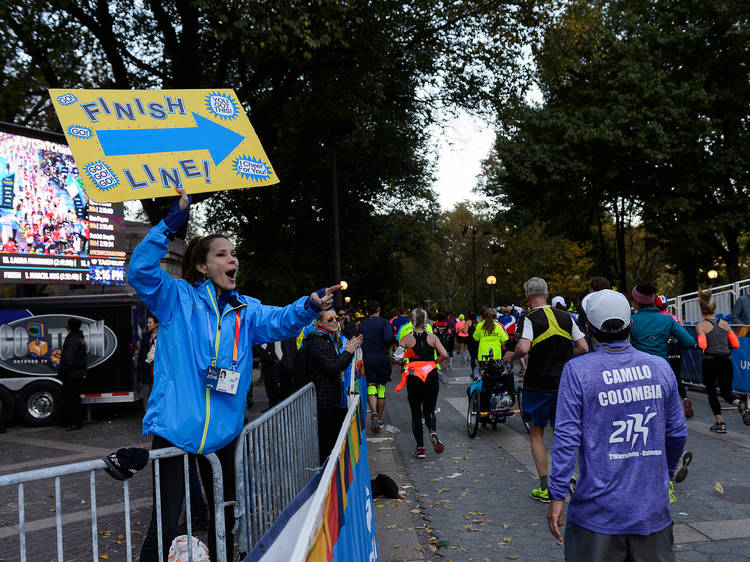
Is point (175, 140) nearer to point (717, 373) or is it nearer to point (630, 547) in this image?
point (630, 547)

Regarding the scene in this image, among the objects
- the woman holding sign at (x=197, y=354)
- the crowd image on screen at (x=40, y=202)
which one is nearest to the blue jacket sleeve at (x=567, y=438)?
the woman holding sign at (x=197, y=354)

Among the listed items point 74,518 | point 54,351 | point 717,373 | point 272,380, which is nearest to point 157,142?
point 74,518

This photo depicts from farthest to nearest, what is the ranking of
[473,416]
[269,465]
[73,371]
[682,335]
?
[73,371]
[473,416]
[682,335]
[269,465]

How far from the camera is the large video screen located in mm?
12523

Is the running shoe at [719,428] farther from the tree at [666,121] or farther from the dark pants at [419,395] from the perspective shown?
the tree at [666,121]

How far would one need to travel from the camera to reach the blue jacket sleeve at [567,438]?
3066 mm

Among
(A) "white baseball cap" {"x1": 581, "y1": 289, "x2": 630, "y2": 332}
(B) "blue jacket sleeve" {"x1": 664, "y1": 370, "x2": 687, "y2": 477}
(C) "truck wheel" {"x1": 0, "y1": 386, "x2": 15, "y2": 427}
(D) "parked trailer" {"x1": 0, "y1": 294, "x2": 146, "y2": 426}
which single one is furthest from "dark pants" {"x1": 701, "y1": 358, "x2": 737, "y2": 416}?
(C) "truck wheel" {"x1": 0, "y1": 386, "x2": 15, "y2": 427}

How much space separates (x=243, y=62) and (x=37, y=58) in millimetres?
4427

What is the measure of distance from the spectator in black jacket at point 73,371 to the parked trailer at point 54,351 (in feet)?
1.88

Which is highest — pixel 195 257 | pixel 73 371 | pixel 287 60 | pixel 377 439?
pixel 287 60

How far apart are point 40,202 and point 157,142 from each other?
35.8 feet

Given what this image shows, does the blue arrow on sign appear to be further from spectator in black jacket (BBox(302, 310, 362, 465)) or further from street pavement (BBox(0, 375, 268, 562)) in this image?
spectator in black jacket (BBox(302, 310, 362, 465))

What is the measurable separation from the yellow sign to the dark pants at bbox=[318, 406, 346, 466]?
11.5ft

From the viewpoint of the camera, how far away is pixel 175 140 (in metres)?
3.74
